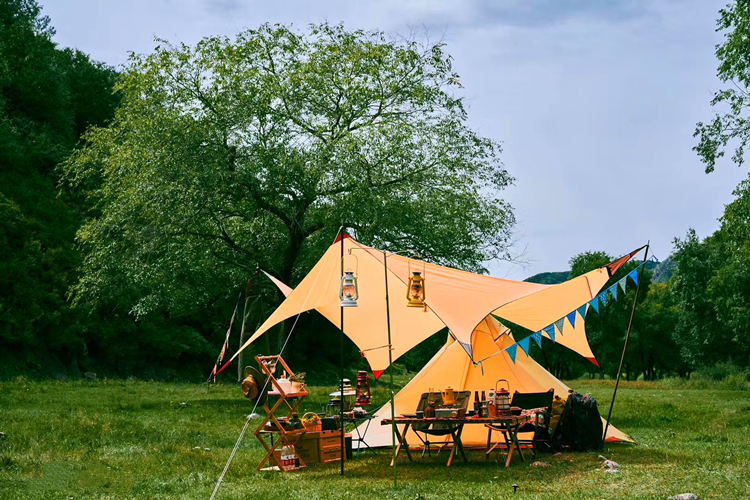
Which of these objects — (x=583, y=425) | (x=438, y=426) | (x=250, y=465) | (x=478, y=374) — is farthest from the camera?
(x=478, y=374)

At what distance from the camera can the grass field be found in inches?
264

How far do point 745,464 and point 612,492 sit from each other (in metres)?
2.49

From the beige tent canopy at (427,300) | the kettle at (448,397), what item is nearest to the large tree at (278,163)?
the beige tent canopy at (427,300)

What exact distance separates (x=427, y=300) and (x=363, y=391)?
9.99 ft

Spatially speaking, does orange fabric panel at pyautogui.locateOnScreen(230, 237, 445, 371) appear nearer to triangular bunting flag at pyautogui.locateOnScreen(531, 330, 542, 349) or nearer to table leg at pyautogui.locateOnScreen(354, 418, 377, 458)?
table leg at pyautogui.locateOnScreen(354, 418, 377, 458)

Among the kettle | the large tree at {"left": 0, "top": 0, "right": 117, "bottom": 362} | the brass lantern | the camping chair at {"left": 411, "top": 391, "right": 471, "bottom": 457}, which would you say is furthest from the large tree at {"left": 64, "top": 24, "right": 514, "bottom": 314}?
the brass lantern

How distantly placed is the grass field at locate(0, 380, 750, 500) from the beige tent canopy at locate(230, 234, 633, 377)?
1.54m

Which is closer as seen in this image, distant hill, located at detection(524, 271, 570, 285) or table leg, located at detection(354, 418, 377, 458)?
table leg, located at detection(354, 418, 377, 458)

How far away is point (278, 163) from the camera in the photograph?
1536 centimetres

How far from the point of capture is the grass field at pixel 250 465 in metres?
6.71

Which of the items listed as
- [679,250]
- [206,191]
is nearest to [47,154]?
[206,191]

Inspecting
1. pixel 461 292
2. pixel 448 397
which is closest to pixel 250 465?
pixel 448 397

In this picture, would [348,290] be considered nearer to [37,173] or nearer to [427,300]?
[427,300]

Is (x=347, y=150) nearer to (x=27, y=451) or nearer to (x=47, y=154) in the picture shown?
(x=27, y=451)
